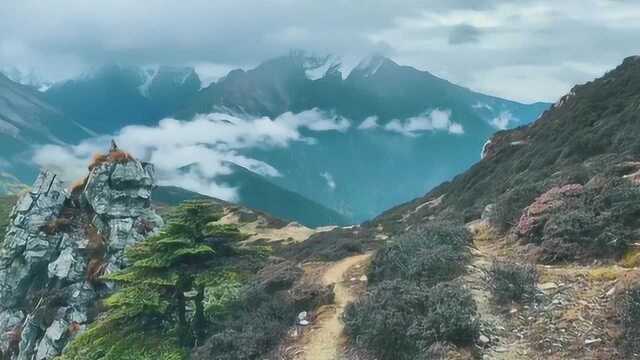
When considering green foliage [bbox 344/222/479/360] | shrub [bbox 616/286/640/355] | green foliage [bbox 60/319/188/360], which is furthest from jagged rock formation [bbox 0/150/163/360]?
shrub [bbox 616/286/640/355]

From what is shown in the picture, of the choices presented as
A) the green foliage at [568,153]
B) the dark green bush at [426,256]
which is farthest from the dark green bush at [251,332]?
the green foliage at [568,153]

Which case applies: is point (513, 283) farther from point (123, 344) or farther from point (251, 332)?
point (123, 344)

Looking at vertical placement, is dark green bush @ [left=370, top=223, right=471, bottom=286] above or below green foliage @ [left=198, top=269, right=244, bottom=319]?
above

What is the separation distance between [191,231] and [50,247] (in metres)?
27.2

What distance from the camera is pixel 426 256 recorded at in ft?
61.4

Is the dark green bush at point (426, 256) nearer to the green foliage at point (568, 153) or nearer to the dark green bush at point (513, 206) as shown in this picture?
the dark green bush at point (513, 206)

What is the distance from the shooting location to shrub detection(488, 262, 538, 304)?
50.2 feet

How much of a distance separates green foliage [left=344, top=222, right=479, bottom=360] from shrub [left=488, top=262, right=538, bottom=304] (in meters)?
0.79

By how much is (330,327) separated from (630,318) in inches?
320

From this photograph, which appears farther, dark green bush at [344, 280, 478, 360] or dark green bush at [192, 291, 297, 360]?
dark green bush at [192, 291, 297, 360]

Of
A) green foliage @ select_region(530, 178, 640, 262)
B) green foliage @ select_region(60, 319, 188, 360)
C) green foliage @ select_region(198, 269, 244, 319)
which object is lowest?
green foliage @ select_region(60, 319, 188, 360)

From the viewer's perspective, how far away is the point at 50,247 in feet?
146

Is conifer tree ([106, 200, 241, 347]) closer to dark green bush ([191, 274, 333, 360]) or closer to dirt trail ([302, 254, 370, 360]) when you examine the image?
dark green bush ([191, 274, 333, 360])

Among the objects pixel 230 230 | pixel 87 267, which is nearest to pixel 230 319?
pixel 230 230
